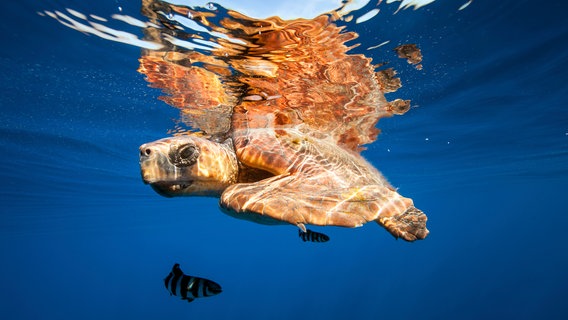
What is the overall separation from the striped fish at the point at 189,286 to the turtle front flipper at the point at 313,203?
222cm

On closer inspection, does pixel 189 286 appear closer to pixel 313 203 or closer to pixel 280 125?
pixel 313 203

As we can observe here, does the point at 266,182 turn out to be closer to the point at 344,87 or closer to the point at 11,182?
the point at 344,87

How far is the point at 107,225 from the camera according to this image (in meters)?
38.5

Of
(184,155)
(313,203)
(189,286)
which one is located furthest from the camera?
(189,286)

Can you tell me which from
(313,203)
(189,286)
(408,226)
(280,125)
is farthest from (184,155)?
(280,125)

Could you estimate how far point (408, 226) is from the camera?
4145 mm

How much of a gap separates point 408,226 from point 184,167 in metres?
3.16

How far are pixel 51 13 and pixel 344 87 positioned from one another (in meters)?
6.10

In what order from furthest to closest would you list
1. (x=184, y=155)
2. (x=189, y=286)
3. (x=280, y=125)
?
(x=280, y=125), (x=189, y=286), (x=184, y=155)

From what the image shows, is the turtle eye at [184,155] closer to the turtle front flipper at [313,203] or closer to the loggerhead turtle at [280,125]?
the loggerhead turtle at [280,125]

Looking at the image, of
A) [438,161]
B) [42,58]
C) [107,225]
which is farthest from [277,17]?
[107,225]

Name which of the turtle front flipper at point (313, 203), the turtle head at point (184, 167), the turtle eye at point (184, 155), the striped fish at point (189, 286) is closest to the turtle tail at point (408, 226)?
the turtle front flipper at point (313, 203)

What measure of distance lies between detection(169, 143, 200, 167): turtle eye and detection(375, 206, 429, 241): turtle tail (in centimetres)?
252

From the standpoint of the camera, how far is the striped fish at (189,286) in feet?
14.5
